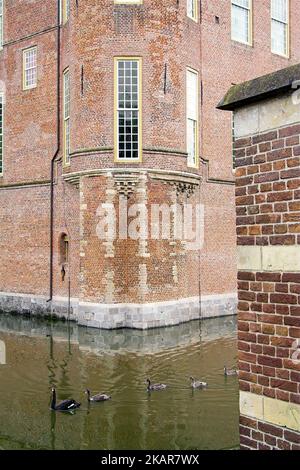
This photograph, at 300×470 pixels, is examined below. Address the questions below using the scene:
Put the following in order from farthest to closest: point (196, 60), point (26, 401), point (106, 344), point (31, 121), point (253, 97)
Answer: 1. point (31, 121)
2. point (196, 60)
3. point (106, 344)
4. point (26, 401)
5. point (253, 97)

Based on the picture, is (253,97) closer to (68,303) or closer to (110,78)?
(110,78)

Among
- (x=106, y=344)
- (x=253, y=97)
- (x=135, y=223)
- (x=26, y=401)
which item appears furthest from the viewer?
(x=135, y=223)

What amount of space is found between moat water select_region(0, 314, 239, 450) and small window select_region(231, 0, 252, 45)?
1243 cm

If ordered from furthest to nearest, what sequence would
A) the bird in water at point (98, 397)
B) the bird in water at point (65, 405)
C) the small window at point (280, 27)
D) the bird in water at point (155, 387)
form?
1. the small window at point (280, 27)
2. the bird in water at point (155, 387)
3. the bird in water at point (98, 397)
4. the bird in water at point (65, 405)

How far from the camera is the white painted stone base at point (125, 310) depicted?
59.1 feet

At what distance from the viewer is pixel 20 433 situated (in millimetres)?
9203

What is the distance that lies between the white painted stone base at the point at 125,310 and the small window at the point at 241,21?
1083 centimetres

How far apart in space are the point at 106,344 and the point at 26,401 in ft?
18.1

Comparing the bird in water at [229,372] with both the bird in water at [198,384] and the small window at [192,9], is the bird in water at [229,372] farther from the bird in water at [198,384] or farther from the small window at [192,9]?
the small window at [192,9]

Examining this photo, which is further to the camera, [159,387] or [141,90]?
[141,90]

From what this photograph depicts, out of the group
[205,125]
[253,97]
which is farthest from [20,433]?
[205,125]

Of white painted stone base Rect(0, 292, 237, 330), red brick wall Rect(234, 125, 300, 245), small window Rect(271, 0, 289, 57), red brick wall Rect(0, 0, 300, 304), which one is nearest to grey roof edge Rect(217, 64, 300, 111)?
red brick wall Rect(234, 125, 300, 245)

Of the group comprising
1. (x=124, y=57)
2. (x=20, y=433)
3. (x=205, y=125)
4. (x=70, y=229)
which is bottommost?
(x=20, y=433)

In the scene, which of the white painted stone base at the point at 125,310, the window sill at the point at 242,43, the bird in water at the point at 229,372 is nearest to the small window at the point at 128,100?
the white painted stone base at the point at 125,310
